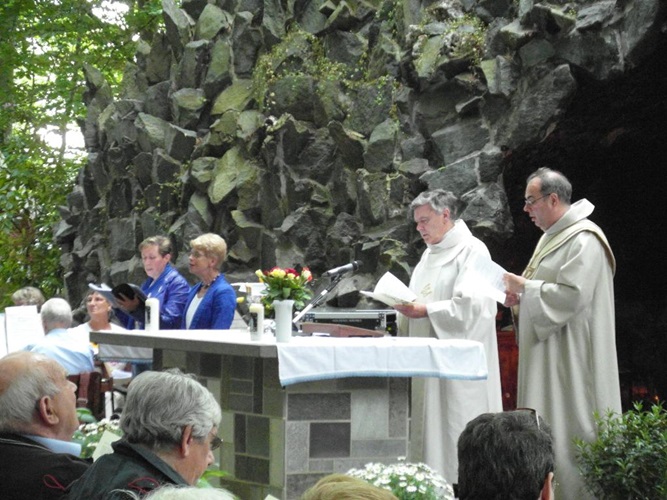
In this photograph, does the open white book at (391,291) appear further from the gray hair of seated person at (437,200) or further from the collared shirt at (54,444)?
the collared shirt at (54,444)

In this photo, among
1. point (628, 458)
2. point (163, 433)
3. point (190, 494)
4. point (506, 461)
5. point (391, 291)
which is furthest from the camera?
point (391, 291)

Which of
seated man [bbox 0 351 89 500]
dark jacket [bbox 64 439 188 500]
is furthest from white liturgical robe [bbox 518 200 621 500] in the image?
dark jacket [bbox 64 439 188 500]

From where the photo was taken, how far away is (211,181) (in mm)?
13250

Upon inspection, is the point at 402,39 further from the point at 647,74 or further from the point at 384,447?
the point at 384,447

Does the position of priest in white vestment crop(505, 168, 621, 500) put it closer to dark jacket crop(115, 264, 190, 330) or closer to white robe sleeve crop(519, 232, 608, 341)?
white robe sleeve crop(519, 232, 608, 341)

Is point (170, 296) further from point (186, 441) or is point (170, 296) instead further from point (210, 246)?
point (186, 441)

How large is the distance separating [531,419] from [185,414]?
982mm

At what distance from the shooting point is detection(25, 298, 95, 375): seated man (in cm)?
785

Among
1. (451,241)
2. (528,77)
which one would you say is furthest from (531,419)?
(528,77)

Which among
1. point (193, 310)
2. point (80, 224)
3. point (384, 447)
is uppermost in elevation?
point (80, 224)

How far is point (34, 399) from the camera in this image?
3.50 m

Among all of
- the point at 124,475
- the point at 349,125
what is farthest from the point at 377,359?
the point at 349,125

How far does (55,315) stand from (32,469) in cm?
469

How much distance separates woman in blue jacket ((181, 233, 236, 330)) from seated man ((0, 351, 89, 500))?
137 inches
